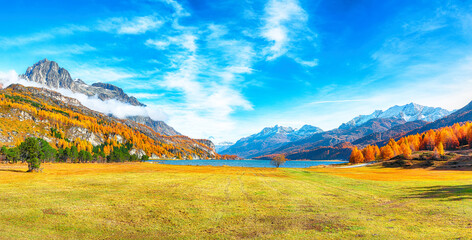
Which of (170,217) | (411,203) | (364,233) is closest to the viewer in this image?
(364,233)

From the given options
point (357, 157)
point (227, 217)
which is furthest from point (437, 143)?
point (227, 217)

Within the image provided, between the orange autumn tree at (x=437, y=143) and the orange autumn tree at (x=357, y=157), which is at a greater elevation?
the orange autumn tree at (x=437, y=143)

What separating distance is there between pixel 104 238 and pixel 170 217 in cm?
587

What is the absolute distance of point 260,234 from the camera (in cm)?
1656

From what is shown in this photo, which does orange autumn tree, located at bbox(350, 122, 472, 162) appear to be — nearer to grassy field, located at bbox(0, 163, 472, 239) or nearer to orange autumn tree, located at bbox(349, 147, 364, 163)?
orange autumn tree, located at bbox(349, 147, 364, 163)

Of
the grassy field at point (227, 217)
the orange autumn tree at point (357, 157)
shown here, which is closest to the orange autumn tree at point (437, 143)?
the orange autumn tree at point (357, 157)

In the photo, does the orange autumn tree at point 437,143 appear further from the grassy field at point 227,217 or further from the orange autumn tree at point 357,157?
the grassy field at point 227,217

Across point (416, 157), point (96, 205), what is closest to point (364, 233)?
point (96, 205)

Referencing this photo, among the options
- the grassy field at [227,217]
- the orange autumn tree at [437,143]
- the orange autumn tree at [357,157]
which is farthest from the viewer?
the orange autumn tree at [357,157]

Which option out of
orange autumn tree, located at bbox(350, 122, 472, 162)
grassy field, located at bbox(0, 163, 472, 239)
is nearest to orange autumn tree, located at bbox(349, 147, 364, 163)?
orange autumn tree, located at bbox(350, 122, 472, 162)

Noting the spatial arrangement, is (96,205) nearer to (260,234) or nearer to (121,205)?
(121,205)

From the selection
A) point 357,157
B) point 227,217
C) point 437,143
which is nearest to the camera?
point 227,217

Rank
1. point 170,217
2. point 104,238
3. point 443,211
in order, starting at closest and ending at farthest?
point 104,238
point 170,217
point 443,211

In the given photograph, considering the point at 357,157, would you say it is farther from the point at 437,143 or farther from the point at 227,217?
the point at 227,217
